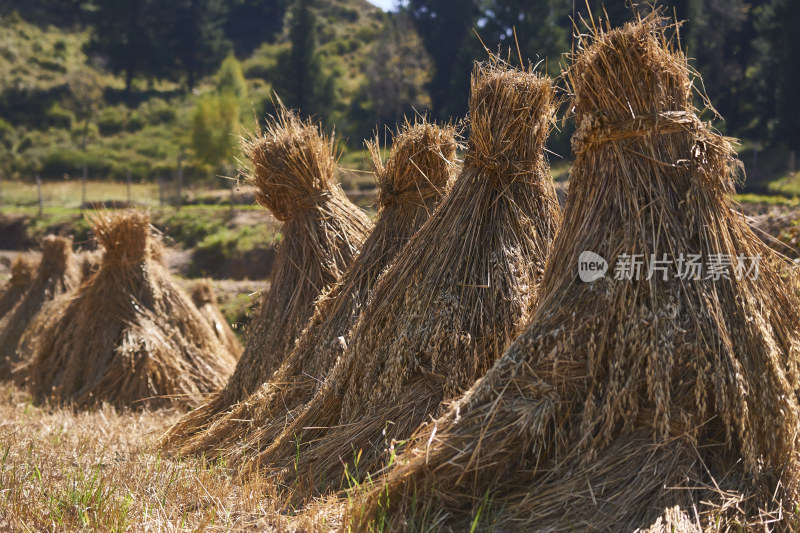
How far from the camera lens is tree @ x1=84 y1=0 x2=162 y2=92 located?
57188 mm

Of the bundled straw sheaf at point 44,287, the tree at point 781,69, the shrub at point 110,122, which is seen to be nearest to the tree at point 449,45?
the tree at point 781,69

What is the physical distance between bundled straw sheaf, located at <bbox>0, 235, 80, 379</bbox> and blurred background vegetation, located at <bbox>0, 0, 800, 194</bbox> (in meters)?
6.15

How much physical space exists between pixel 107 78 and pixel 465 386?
63.1 m

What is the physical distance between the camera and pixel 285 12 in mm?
79062

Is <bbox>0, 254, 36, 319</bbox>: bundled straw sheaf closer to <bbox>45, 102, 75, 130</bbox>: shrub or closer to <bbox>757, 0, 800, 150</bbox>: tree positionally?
<bbox>757, 0, 800, 150</bbox>: tree

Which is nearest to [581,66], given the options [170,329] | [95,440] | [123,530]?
[123,530]

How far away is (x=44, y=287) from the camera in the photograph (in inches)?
386

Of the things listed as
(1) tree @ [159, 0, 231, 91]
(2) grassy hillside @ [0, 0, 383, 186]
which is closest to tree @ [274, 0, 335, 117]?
(2) grassy hillside @ [0, 0, 383, 186]

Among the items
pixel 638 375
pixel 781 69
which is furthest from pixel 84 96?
pixel 638 375

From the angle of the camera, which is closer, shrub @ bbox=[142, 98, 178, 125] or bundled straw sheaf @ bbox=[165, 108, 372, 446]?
bundled straw sheaf @ bbox=[165, 108, 372, 446]

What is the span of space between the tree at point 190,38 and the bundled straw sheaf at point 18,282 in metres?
52.2

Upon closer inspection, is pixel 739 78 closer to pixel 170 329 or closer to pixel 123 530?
pixel 170 329

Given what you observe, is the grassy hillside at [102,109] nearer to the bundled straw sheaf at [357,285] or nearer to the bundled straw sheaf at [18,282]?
the bundled straw sheaf at [18,282]

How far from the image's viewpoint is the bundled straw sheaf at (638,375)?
8.23 ft
